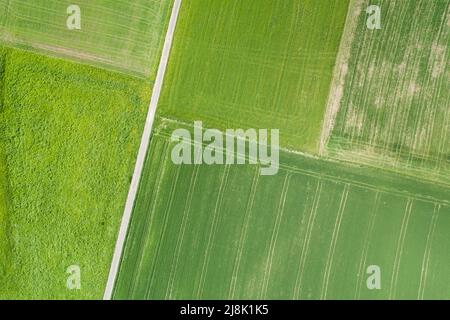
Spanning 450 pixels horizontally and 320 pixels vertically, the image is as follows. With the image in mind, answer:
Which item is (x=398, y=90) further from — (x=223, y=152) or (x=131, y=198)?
(x=131, y=198)

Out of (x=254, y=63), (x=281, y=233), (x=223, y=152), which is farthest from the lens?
(x=254, y=63)

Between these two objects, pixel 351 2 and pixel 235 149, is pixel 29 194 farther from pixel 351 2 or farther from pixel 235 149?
pixel 351 2

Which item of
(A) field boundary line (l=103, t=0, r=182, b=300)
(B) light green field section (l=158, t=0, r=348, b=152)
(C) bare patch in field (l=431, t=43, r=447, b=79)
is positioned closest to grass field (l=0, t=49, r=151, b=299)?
(A) field boundary line (l=103, t=0, r=182, b=300)

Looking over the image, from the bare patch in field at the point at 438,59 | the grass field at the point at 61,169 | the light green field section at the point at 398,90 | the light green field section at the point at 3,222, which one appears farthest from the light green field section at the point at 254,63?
the light green field section at the point at 3,222

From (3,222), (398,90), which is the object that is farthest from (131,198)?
(398,90)
